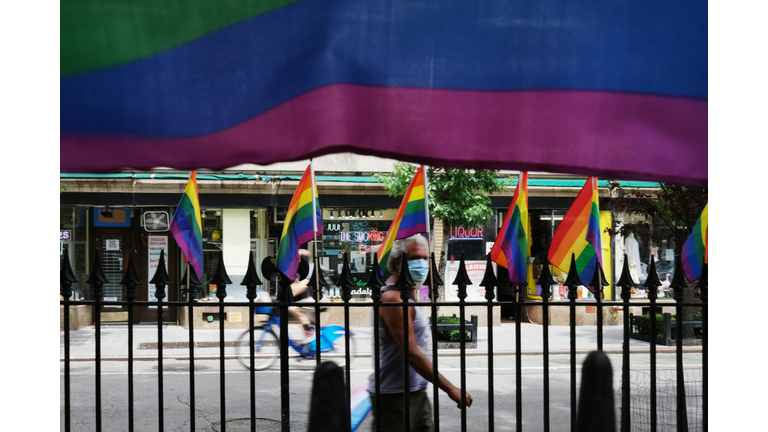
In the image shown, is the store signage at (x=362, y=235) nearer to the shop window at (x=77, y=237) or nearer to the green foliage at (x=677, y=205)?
the green foliage at (x=677, y=205)

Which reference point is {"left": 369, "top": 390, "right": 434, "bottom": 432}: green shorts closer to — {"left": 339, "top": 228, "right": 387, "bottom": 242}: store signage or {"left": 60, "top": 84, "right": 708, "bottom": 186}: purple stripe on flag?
{"left": 60, "top": 84, "right": 708, "bottom": 186}: purple stripe on flag

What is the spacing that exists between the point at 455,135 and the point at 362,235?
16001 millimetres

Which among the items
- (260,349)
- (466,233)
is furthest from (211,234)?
(466,233)

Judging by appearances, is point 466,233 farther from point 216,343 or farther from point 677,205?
point 216,343

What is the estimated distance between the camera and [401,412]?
12.3ft

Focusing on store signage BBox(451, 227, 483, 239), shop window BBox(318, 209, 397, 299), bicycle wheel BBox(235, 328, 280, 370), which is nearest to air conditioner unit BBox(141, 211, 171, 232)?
shop window BBox(318, 209, 397, 299)

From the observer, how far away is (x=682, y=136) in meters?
1.81

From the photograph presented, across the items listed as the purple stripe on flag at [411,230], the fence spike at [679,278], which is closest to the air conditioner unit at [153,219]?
the purple stripe on flag at [411,230]

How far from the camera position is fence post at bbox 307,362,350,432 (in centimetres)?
117

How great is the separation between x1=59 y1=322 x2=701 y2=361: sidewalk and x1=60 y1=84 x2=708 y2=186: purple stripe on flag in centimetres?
1031

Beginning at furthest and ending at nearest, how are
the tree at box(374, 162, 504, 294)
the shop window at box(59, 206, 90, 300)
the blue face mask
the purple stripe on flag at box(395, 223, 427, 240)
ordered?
the shop window at box(59, 206, 90, 300), the tree at box(374, 162, 504, 294), the purple stripe on flag at box(395, 223, 427, 240), the blue face mask

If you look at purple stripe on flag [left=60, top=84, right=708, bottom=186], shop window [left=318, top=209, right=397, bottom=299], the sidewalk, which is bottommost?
the sidewalk

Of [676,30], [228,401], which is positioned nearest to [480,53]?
[676,30]

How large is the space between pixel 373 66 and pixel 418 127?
0.68 ft
